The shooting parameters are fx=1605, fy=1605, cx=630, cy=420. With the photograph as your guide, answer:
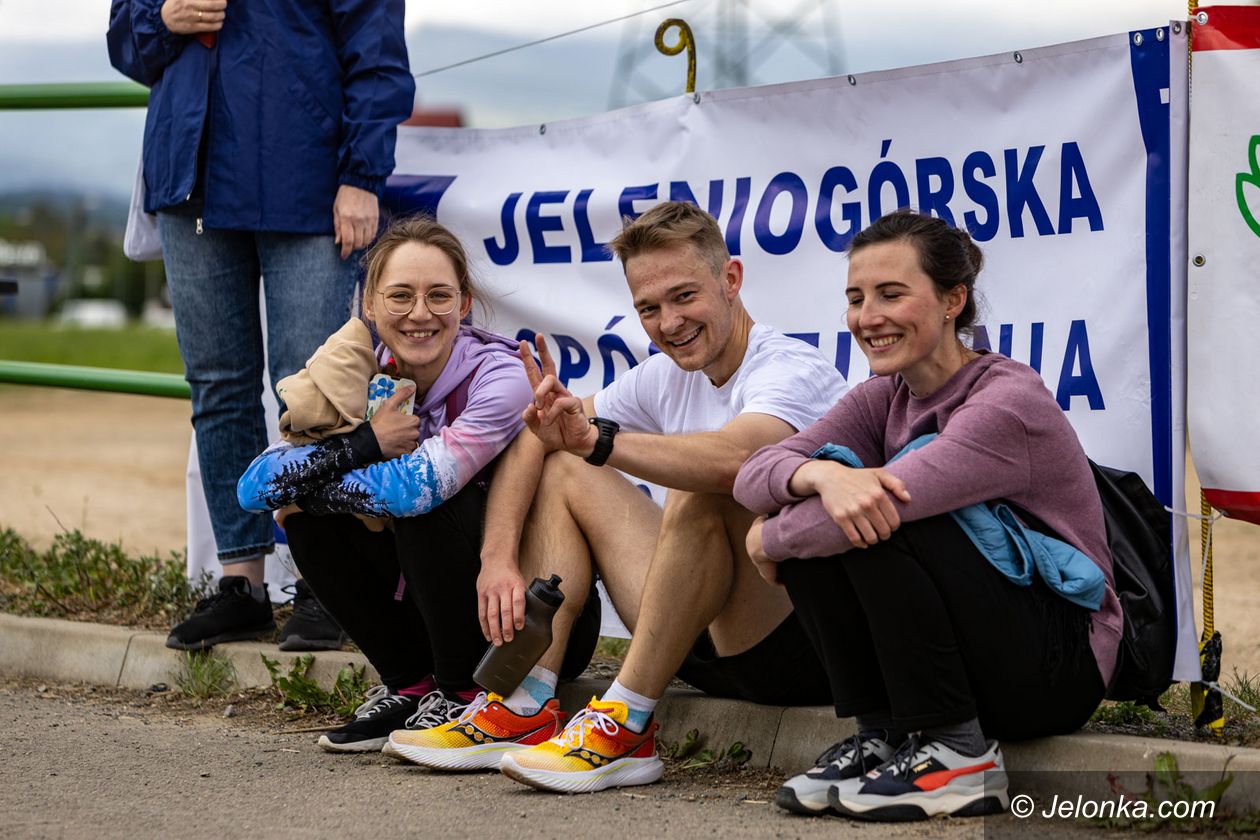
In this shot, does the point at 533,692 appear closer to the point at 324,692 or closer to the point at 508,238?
the point at 324,692

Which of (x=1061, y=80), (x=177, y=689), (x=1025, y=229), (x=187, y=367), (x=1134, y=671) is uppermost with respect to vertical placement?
(x=1061, y=80)

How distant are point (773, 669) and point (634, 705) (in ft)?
1.06

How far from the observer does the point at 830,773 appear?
9.96 ft

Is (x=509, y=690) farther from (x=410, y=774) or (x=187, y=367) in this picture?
(x=187, y=367)

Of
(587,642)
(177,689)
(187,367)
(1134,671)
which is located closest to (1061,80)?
(1134,671)

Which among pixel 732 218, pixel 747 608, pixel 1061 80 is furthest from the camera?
pixel 732 218

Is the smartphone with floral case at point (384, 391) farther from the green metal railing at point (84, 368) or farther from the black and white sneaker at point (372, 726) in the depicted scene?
the green metal railing at point (84, 368)

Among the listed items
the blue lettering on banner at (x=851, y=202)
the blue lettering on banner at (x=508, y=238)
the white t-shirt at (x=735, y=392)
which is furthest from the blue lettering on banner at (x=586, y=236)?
the white t-shirt at (x=735, y=392)

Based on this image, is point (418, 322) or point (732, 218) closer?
point (418, 322)

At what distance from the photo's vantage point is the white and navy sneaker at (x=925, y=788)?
9.63 feet

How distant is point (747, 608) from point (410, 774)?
82cm

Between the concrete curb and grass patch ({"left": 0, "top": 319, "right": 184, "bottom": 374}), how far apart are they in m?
→ 15.6

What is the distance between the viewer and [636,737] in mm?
3352

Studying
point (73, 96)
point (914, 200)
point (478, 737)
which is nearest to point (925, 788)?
point (478, 737)
